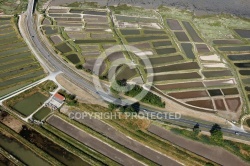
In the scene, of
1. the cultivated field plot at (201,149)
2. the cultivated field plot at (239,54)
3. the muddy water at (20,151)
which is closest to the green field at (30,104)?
the muddy water at (20,151)

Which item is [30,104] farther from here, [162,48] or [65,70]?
[162,48]

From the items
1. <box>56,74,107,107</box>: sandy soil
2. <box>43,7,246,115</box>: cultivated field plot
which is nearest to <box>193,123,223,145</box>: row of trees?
<box>43,7,246,115</box>: cultivated field plot

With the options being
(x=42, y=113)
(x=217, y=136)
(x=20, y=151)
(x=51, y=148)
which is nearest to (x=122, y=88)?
(x=42, y=113)

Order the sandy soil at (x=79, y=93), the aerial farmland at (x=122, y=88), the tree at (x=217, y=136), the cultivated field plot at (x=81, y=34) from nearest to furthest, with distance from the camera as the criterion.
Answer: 1. the aerial farmland at (x=122, y=88)
2. the tree at (x=217, y=136)
3. the sandy soil at (x=79, y=93)
4. the cultivated field plot at (x=81, y=34)

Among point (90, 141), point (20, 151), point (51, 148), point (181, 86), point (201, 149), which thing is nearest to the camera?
point (20, 151)

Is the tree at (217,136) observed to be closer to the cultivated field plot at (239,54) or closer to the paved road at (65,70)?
the paved road at (65,70)

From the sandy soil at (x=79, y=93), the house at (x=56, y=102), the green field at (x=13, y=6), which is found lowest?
the house at (x=56, y=102)
